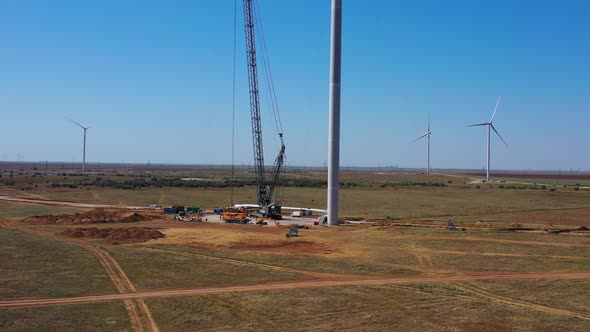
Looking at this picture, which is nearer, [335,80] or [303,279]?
[303,279]

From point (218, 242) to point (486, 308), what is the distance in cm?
3445

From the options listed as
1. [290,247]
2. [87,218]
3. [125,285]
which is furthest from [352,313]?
[87,218]

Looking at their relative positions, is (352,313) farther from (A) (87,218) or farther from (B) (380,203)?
(B) (380,203)

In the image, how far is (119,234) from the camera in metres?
60.8

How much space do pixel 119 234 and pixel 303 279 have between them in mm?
31948

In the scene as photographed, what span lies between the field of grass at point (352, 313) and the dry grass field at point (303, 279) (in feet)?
0.21

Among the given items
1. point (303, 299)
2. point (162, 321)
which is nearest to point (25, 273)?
point (162, 321)

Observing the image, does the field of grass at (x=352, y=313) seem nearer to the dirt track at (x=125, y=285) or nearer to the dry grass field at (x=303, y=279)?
the dry grass field at (x=303, y=279)

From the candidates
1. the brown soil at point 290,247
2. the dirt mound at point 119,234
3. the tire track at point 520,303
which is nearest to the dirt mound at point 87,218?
the dirt mound at point 119,234

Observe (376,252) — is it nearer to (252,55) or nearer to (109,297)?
(109,297)

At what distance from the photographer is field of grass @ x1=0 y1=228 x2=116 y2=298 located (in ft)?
107

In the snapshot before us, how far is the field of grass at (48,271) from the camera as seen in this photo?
32750mm

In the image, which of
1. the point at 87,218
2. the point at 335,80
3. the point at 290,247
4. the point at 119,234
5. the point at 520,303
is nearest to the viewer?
the point at 520,303

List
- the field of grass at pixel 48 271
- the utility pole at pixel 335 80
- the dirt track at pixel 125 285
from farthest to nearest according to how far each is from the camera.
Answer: the utility pole at pixel 335 80 < the field of grass at pixel 48 271 < the dirt track at pixel 125 285
